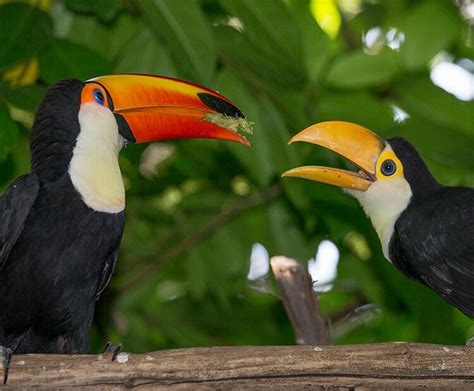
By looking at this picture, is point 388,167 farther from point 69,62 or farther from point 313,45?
point 69,62

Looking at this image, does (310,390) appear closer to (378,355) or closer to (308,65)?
(378,355)

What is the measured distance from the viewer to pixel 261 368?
4043mm

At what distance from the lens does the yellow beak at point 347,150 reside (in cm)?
507

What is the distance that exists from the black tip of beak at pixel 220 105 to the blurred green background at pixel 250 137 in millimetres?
115

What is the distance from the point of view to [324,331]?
5.30 m

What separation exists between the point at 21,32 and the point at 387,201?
2052 millimetres

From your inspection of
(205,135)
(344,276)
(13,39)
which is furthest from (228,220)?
(13,39)

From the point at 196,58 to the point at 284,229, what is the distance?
2030 millimetres

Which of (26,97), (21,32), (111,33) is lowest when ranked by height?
(111,33)

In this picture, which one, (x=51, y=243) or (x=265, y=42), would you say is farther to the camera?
(x=265, y=42)

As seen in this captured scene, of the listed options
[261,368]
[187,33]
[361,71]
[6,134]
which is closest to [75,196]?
[6,134]

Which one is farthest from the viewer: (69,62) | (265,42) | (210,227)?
(210,227)

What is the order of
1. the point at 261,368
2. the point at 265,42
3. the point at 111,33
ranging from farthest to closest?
the point at 111,33 → the point at 265,42 → the point at 261,368

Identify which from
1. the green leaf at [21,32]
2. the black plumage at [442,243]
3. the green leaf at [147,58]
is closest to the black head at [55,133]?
the green leaf at [21,32]
